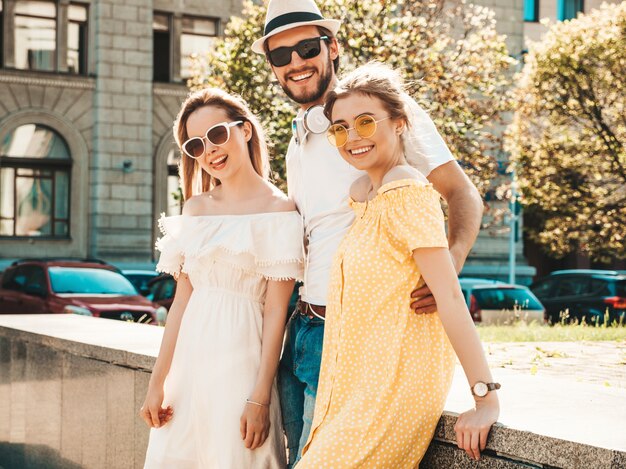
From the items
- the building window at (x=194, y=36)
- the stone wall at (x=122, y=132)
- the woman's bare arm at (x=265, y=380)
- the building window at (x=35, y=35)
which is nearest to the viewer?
the woman's bare arm at (x=265, y=380)

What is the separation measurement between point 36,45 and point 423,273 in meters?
28.1

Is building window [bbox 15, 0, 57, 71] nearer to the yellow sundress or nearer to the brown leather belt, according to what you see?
the brown leather belt

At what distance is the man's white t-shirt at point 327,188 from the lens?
3789 mm

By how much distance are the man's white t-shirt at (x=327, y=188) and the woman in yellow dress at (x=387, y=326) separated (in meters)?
0.31

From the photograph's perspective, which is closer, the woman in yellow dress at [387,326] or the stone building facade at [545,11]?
the woman in yellow dress at [387,326]

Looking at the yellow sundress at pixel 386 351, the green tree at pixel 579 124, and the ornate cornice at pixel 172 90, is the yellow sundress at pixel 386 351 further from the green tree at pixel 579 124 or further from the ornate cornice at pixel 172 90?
the ornate cornice at pixel 172 90

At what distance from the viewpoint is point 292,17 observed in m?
4.24

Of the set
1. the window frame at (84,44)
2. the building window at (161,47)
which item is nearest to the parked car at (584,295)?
the building window at (161,47)

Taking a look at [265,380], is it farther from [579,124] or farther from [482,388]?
[579,124]

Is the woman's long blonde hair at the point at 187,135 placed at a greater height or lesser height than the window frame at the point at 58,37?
lesser

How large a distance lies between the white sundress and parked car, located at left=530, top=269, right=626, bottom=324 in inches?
731

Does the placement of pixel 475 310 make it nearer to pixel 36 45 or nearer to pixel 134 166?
pixel 134 166

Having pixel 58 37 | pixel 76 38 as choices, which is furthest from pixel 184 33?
pixel 58 37

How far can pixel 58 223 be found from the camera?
98.2 feet
